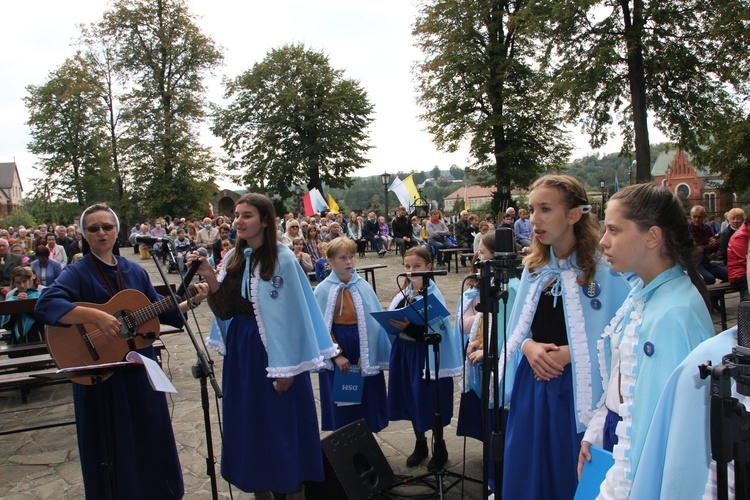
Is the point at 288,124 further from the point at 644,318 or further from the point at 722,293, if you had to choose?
the point at 644,318

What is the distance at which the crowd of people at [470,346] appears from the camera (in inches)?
79.4

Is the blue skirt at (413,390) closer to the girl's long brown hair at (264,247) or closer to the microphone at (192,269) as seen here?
the girl's long brown hair at (264,247)

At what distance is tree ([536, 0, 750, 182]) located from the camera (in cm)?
2067

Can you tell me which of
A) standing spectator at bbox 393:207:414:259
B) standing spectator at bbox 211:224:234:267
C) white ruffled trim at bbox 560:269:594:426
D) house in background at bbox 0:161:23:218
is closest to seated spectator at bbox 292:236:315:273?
standing spectator at bbox 211:224:234:267

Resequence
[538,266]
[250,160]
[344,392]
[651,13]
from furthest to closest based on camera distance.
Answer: [250,160], [651,13], [344,392], [538,266]

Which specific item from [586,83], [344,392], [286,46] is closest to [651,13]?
[586,83]

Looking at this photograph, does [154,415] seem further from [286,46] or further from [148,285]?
[286,46]

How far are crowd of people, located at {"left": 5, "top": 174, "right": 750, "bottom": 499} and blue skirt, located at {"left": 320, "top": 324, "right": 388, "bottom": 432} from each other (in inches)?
0.5

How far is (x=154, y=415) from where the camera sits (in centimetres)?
340

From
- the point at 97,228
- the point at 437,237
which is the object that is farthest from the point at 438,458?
the point at 437,237

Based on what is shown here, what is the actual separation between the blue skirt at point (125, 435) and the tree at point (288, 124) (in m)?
38.6

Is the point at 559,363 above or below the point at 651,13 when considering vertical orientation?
below

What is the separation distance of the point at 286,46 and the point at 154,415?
43619 mm

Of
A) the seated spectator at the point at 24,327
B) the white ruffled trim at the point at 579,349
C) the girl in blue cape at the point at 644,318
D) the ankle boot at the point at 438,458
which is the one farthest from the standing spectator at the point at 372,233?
the girl in blue cape at the point at 644,318
